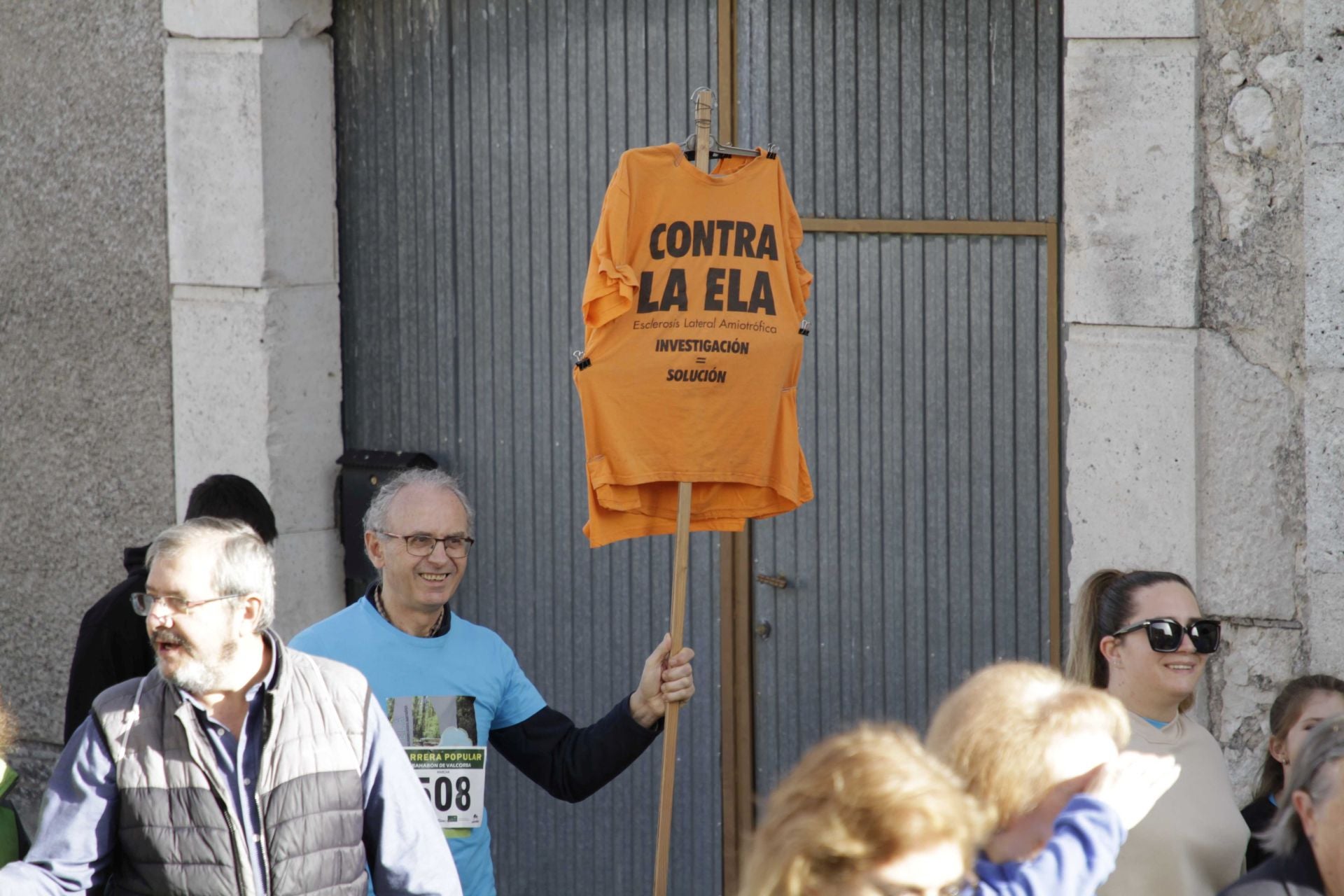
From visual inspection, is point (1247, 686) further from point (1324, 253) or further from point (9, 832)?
point (9, 832)

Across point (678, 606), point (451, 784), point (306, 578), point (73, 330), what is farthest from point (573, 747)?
point (73, 330)

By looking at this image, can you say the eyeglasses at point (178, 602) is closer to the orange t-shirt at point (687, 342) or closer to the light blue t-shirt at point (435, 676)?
the light blue t-shirt at point (435, 676)

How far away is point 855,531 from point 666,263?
1449 mm

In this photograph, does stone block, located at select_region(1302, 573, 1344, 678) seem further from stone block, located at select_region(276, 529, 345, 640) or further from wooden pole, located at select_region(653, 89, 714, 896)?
stone block, located at select_region(276, 529, 345, 640)

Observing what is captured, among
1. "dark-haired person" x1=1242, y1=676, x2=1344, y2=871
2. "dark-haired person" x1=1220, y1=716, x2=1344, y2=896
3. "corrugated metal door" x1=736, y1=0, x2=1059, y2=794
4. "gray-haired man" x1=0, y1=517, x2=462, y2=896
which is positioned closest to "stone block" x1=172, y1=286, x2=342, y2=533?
"corrugated metal door" x1=736, y1=0, x2=1059, y2=794

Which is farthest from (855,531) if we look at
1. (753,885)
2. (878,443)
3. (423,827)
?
(753,885)

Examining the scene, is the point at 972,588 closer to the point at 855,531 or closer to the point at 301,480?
the point at 855,531

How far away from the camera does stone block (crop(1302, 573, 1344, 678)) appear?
166 inches

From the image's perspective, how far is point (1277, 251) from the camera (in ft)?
14.0

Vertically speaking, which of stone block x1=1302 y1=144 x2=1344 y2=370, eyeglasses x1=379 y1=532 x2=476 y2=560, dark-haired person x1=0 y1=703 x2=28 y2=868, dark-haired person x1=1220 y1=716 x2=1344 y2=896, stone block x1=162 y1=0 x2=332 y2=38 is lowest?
dark-haired person x1=0 y1=703 x2=28 y2=868

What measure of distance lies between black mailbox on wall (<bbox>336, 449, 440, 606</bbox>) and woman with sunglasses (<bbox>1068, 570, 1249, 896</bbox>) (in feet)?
8.72

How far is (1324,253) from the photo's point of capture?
419 centimetres

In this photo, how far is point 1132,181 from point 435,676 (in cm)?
216

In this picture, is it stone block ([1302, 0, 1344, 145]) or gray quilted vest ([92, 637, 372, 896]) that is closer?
gray quilted vest ([92, 637, 372, 896])
